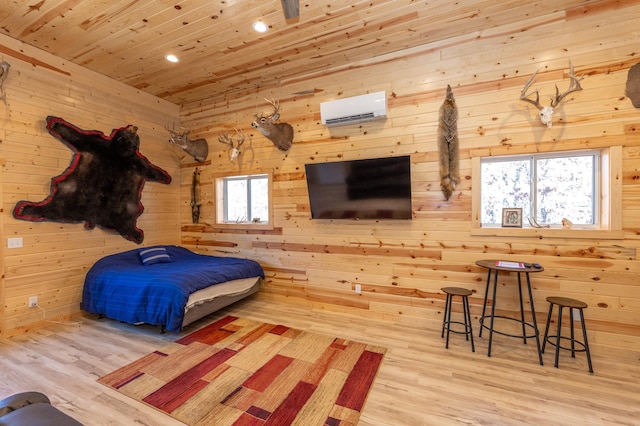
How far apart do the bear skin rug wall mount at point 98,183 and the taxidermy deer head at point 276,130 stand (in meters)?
2.05

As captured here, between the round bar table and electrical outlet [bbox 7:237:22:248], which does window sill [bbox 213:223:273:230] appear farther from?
the round bar table

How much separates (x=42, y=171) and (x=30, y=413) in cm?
341

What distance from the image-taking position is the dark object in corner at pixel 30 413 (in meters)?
1.06

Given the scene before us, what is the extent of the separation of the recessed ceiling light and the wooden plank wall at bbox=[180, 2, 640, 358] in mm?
1057

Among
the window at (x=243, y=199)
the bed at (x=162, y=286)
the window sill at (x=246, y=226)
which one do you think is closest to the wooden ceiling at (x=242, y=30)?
the window at (x=243, y=199)

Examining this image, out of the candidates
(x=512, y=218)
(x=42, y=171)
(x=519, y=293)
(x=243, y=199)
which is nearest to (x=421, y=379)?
(x=519, y=293)

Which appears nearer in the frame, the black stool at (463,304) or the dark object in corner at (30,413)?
the dark object in corner at (30,413)

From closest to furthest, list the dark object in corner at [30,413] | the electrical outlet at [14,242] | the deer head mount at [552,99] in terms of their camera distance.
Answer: the dark object in corner at [30,413] < the deer head mount at [552,99] < the electrical outlet at [14,242]

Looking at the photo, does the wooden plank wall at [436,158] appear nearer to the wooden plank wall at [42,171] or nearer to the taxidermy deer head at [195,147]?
the taxidermy deer head at [195,147]

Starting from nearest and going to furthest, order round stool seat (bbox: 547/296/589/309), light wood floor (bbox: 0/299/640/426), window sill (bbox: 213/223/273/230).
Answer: light wood floor (bbox: 0/299/640/426) → round stool seat (bbox: 547/296/589/309) → window sill (bbox: 213/223/273/230)

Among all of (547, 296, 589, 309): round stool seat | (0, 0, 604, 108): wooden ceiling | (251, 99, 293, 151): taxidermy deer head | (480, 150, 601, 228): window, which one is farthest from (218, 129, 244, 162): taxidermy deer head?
(547, 296, 589, 309): round stool seat

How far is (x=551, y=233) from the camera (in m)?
2.84

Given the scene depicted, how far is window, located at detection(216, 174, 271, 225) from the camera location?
15.0ft

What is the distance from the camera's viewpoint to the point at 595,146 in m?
2.69
